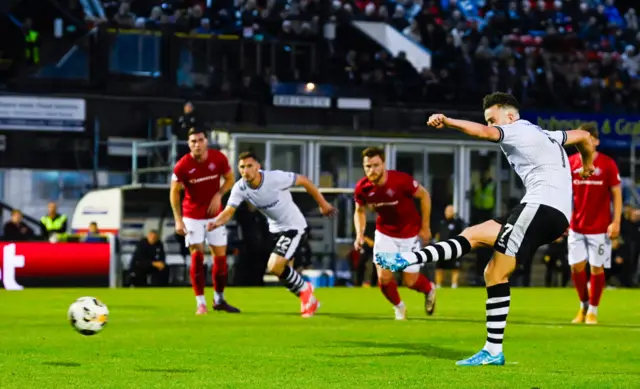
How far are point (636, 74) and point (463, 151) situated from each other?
1047 cm

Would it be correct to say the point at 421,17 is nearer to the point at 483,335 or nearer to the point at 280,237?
the point at 280,237

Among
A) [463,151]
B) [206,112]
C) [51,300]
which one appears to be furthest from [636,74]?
[51,300]

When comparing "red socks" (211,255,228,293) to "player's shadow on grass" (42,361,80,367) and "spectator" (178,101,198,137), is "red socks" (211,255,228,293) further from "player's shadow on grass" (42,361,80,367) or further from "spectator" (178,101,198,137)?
"spectator" (178,101,198,137)

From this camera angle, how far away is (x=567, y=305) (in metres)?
21.6

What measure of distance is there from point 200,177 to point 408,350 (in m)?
6.54

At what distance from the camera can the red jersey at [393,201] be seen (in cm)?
1666

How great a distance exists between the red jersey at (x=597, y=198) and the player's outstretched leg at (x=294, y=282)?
3.51m

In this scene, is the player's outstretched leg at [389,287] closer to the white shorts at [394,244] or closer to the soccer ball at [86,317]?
the white shorts at [394,244]

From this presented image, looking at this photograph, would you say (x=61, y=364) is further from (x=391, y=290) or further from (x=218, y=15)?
(x=218, y=15)

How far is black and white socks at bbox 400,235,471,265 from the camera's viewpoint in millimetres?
10383

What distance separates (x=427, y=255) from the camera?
1046cm

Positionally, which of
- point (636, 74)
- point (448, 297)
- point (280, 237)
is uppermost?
point (636, 74)

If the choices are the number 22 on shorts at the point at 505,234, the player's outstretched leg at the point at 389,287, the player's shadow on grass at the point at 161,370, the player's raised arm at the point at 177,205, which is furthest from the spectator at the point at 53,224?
the number 22 on shorts at the point at 505,234

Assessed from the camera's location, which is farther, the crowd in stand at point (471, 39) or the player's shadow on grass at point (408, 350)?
the crowd in stand at point (471, 39)
